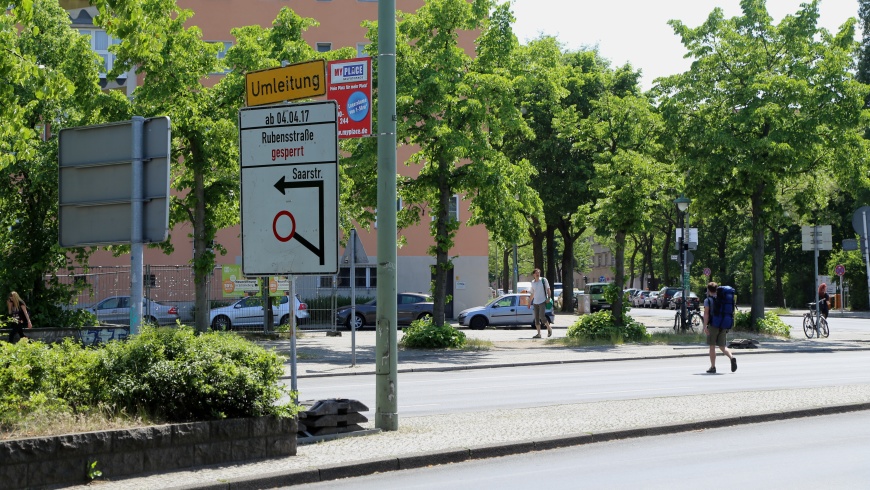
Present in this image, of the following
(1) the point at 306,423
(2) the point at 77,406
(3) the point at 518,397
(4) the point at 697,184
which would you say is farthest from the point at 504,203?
(2) the point at 77,406

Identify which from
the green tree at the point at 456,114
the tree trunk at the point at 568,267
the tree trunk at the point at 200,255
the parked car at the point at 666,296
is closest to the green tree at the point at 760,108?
the green tree at the point at 456,114

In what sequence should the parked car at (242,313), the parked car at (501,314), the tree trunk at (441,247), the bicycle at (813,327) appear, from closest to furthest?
the tree trunk at (441,247), the bicycle at (813,327), the parked car at (242,313), the parked car at (501,314)

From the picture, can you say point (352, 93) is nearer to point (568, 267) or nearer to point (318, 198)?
point (318, 198)

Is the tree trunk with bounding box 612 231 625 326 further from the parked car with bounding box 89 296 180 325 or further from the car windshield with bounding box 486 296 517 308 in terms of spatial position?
the parked car with bounding box 89 296 180 325

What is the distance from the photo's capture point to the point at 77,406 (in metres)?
7.98

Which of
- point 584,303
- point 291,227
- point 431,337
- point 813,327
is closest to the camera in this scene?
point 291,227

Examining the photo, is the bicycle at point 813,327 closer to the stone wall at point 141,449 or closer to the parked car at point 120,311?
the parked car at point 120,311

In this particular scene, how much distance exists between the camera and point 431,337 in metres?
25.2

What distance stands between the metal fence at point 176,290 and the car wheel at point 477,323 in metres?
5.77

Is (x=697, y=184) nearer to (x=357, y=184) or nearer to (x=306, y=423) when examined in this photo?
(x=357, y=184)

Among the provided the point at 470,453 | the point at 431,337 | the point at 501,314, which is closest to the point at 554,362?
the point at 431,337

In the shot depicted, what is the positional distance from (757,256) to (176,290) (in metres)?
18.6

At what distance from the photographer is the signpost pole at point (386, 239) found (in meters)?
10.2

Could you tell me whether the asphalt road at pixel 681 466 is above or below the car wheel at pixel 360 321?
below
